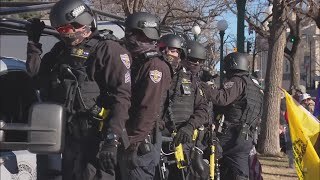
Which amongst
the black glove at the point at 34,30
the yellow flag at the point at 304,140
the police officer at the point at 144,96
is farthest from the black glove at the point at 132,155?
the yellow flag at the point at 304,140

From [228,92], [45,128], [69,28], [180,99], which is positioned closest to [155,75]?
[69,28]

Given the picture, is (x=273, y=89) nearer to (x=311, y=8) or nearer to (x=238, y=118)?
(x=311, y=8)

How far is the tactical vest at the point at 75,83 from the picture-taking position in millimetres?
3658

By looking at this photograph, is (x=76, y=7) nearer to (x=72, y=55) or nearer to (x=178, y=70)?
(x=72, y=55)

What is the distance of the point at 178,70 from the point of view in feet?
18.9

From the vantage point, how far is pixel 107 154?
135 inches

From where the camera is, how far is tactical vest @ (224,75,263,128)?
267 inches

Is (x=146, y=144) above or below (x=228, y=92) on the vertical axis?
below

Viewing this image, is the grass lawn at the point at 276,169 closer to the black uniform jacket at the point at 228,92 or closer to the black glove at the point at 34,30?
the black uniform jacket at the point at 228,92

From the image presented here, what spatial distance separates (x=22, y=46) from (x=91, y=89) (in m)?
2.16

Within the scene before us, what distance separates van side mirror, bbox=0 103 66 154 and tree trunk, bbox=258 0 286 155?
11.2m

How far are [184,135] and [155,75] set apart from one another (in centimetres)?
129

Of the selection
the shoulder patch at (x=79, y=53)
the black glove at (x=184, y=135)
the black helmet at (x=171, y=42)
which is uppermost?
the black helmet at (x=171, y=42)

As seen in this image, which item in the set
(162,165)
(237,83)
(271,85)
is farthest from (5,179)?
(271,85)
